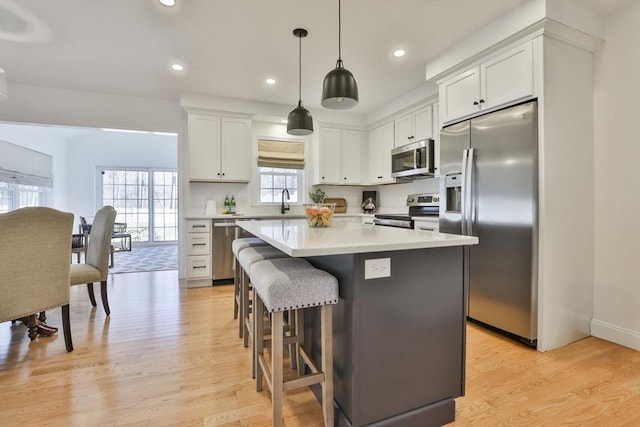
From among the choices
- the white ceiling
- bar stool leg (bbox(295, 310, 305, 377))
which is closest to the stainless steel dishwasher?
the white ceiling

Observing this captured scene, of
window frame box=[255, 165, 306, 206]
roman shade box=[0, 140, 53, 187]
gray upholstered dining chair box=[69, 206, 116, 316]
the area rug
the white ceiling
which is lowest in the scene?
the area rug

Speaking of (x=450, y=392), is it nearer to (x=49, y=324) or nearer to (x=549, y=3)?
(x=549, y=3)

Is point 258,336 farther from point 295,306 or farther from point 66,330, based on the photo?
point 66,330

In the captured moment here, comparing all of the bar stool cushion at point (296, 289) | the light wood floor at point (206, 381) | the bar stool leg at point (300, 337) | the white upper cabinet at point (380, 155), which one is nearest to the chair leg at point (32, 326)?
the light wood floor at point (206, 381)

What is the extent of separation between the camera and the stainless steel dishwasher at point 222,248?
4.24m

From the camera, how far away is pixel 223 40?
2.86 m

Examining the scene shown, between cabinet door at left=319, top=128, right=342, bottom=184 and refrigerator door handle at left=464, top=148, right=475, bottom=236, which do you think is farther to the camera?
cabinet door at left=319, top=128, right=342, bottom=184

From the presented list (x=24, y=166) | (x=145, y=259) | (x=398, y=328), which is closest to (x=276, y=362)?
(x=398, y=328)

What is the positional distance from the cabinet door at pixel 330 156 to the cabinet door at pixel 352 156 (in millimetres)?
78

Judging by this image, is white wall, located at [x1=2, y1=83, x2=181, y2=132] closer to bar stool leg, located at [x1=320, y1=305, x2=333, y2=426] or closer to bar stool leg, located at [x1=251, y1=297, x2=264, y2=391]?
bar stool leg, located at [x1=251, y1=297, x2=264, y2=391]

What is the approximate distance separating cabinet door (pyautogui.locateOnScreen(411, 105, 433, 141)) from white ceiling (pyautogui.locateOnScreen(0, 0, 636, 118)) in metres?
0.36

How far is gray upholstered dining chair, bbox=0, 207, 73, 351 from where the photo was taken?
2057 millimetres

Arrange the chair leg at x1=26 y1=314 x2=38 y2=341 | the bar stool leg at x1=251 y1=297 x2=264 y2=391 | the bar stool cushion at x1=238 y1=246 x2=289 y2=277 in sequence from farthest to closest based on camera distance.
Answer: the chair leg at x1=26 y1=314 x2=38 y2=341 → the bar stool cushion at x1=238 y1=246 x2=289 y2=277 → the bar stool leg at x1=251 y1=297 x2=264 y2=391

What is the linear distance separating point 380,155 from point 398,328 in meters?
3.83
